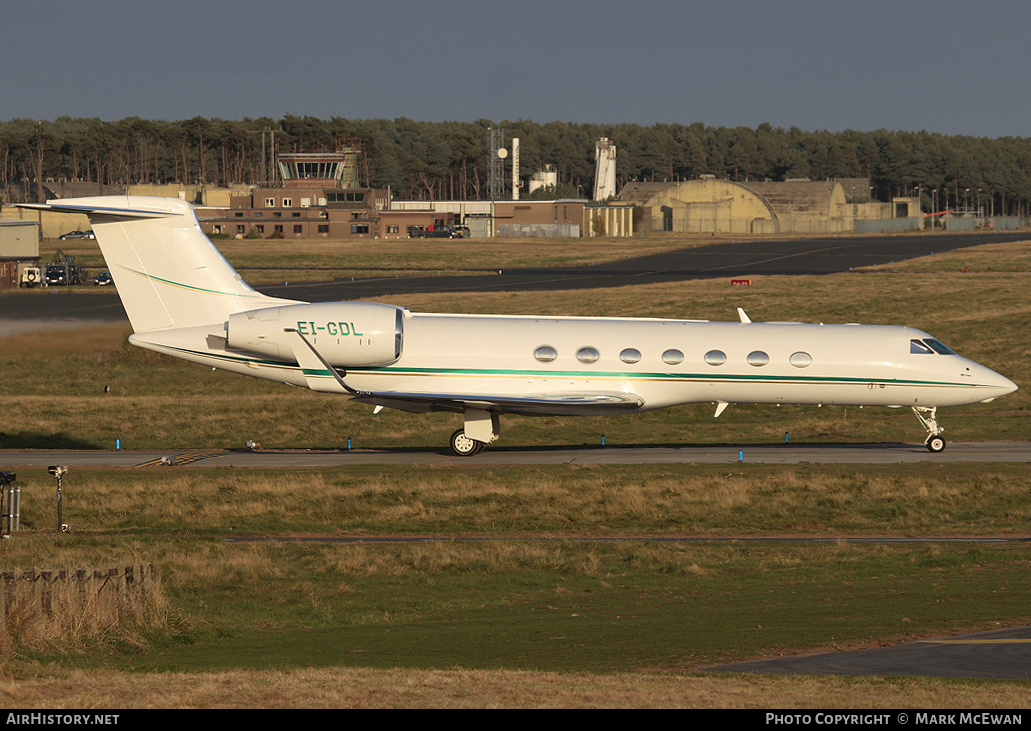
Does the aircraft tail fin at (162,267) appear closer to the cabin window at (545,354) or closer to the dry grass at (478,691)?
the cabin window at (545,354)

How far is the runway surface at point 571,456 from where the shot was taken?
3127 centimetres

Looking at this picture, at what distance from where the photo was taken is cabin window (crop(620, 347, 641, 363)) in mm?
30641

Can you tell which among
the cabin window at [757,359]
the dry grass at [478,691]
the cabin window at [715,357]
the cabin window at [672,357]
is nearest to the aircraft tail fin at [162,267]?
the cabin window at [672,357]

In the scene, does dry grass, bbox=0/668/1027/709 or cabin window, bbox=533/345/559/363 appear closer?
dry grass, bbox=0/668/1027/709

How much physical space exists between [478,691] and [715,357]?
20.2 m

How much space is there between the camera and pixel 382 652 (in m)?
14.9

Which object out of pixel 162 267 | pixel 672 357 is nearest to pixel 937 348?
pixel 672 357

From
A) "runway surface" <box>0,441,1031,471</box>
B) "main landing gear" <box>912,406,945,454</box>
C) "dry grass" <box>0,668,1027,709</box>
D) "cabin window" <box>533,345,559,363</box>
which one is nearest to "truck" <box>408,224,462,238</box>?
"runway surface" <box>0,441,1031,471</box>

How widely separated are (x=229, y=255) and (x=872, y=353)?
9783 centimetres

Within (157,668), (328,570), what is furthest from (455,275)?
(157,668)

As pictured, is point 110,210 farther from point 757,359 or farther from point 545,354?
point 757,359

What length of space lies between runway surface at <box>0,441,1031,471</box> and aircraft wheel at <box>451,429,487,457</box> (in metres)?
0.19

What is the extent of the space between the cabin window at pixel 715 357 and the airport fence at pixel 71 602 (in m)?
17.7

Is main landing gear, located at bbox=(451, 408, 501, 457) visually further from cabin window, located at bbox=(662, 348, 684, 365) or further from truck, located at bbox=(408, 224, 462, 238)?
truck, located at bbox=(408, 224, 462, 238)
